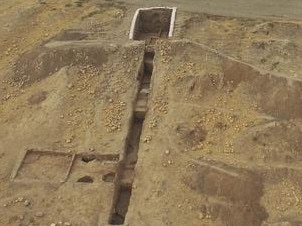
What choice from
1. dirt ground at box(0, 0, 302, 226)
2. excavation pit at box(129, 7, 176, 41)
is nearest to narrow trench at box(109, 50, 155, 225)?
dirt ground at box(0, 0, 302, 226)

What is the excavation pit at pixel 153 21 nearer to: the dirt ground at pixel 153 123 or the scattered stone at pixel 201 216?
the dirt ground at pixel 153 123

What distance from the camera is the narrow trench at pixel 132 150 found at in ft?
55.7

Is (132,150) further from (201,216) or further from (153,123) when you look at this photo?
(201,216)

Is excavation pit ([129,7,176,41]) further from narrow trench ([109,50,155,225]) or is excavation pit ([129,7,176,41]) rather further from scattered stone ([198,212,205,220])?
scattered stone ([198,212,205,220])

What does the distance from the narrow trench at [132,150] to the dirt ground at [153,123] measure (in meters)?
0.05

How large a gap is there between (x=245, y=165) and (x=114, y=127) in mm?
4983

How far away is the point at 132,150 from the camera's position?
18766 millimetres

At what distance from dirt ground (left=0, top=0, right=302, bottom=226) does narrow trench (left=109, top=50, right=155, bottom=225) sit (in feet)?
0.16

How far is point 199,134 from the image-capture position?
18562 millimetres

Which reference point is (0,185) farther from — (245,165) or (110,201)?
(245,165)

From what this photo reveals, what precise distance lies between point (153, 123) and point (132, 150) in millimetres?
1246

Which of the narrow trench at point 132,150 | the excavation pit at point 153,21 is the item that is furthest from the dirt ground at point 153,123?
the excavation pit at point 153,21

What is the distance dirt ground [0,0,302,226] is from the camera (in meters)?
16.6

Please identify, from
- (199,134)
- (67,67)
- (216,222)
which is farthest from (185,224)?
(67,67)
